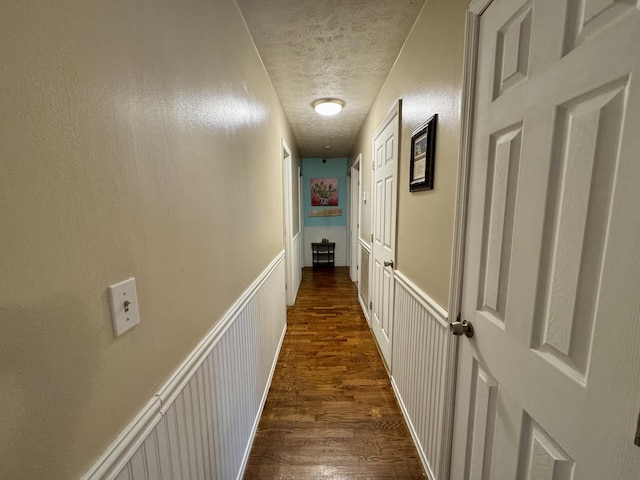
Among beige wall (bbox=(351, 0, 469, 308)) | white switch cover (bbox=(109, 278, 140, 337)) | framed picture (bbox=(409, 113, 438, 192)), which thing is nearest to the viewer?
white switch cover (bbox=(109, 278, 140, 337))

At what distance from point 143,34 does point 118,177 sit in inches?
14.9

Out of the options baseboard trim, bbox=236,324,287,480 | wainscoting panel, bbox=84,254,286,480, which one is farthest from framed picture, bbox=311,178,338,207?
wainscoting panel, bbox=84,254,286,480

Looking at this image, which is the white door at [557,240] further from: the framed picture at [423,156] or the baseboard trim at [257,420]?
the baseboard trim at [257,420]

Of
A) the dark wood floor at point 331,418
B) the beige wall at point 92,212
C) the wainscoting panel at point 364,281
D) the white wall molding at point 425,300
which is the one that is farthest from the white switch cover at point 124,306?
the wainscoting panel at point 364,281

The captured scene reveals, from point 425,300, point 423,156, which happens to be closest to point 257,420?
point 425,300

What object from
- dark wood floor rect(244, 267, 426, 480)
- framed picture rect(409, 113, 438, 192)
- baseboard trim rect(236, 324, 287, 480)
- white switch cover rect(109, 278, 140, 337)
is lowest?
dark wood floor rect(244, 267, 426, 480)

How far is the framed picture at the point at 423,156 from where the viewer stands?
127 centimetres

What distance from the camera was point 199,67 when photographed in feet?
2.98

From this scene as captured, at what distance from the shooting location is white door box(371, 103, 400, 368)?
192 cm

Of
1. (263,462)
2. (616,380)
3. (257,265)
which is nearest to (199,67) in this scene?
(257,265)

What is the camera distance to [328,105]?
2527 mm

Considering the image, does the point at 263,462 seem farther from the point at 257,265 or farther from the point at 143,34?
the point at 143,34

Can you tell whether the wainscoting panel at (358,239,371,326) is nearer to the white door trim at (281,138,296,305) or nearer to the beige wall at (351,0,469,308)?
the white door trim at (281,138,296,305)

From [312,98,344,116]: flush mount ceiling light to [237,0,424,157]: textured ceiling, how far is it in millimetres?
55
